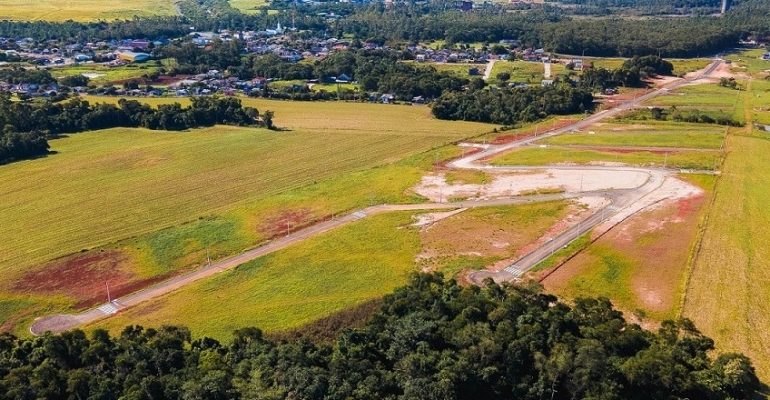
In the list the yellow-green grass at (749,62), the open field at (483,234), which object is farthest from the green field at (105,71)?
the yellow-green grass at (749,62)

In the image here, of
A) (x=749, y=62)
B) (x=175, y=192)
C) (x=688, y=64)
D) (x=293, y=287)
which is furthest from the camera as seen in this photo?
(x=749, y=62)

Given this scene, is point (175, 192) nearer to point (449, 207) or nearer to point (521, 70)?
point (449, 207)

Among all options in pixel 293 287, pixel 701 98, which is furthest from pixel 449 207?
pixel 701 98

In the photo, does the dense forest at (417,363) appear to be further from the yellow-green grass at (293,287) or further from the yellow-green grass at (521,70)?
Answer: the yellow-green grass at (521,70)

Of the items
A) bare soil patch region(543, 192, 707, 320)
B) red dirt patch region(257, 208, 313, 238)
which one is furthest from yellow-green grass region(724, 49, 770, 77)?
red dirt patch region(257, 208, 313, 238)

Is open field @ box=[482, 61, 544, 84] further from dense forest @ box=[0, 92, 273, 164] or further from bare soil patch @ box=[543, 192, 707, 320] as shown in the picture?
bare soil patch @ box=[543, 192, 707, 320]

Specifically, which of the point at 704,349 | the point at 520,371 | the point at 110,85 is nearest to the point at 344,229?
the point at 520,371
